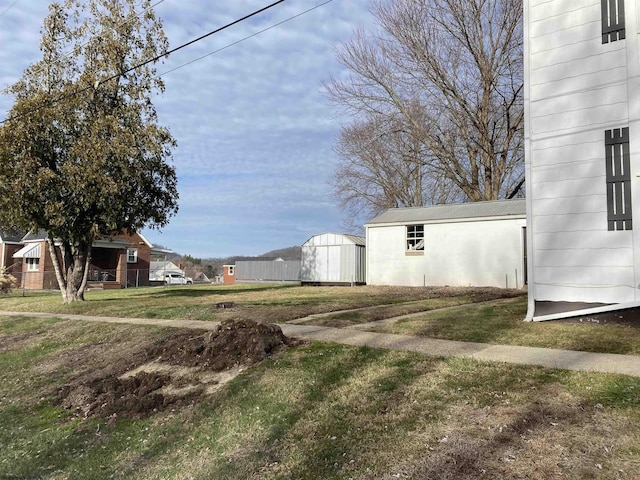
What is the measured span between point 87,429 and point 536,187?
8.64 m

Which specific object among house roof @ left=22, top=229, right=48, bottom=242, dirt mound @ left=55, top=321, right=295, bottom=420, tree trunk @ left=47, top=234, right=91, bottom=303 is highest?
house roof @ left=22, top=229, right=48, bottom=242

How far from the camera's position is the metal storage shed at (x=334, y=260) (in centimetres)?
2652

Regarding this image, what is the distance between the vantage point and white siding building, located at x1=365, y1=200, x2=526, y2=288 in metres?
20.0

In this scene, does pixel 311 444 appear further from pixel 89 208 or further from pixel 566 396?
pixel 89 208

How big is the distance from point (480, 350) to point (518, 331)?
1.89 meters

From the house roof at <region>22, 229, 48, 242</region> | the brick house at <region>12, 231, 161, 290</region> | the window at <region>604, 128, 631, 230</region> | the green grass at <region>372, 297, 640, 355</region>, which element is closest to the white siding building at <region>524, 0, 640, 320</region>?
the window at <region>604, 128, 631, 230</region>

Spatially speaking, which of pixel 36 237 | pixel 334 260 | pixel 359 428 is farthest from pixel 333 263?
pixel 36 237

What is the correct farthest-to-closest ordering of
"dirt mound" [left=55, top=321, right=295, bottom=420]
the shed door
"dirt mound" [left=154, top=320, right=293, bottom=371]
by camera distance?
the shed door < "dirt mound" [left=154, top=320, right=293, bottom=371] < "dirt mound" [left=55, top=321, right=295, bottom=420]

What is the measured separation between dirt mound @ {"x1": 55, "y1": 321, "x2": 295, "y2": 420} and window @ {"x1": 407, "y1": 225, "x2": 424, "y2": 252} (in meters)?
15.6

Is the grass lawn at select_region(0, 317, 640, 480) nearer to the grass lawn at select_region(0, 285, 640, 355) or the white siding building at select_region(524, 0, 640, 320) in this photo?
the grass lawn at select_region(0, 285, 640, 355)

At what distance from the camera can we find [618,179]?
870 centimetres

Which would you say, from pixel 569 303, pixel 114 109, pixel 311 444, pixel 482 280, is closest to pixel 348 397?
pixel 311 444

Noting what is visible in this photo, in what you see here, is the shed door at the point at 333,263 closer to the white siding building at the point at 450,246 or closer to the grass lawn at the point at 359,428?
the white siding building at the point at 450,246

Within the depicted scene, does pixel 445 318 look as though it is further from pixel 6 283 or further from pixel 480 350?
pixel 6 283
